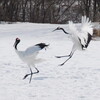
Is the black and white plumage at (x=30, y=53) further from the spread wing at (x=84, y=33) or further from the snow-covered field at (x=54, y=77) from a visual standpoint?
the spread wing at (x=84, y=33)

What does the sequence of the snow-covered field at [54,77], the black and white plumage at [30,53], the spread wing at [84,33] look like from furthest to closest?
the spread wing at [84,33] < the snow-covered field at [54,77] < the black and white plumage at [30,53]

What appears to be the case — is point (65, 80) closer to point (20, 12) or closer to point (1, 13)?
point (1, 13)

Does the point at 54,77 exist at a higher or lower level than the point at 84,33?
lower

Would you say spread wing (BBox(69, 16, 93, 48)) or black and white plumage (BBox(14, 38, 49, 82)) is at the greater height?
spread wing (BBox(69, 16, 93, 48))

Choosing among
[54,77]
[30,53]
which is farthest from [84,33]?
[54,77]

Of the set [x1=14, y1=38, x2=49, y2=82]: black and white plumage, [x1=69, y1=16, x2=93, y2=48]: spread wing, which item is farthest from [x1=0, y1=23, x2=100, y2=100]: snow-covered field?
[x1=69, y1=16, x2=93, y2=48]: spread wing

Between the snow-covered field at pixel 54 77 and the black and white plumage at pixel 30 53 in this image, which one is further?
the snow-covered field at pixel 54 77

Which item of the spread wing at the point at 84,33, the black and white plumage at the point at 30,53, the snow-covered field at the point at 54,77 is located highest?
the spread wing at the point at 84,33

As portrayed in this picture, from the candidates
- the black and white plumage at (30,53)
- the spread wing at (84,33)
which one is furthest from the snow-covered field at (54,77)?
the spread wing at (84,33)

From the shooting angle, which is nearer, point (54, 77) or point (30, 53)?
point (30, 53)

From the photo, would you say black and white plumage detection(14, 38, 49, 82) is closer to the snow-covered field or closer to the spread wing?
the snow-covered field

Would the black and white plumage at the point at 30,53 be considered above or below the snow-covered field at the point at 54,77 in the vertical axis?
above

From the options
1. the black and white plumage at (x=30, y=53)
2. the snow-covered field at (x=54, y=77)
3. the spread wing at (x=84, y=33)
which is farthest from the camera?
the spread wing at (x=84, y=33)

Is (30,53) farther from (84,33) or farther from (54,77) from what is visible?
(54,77)
